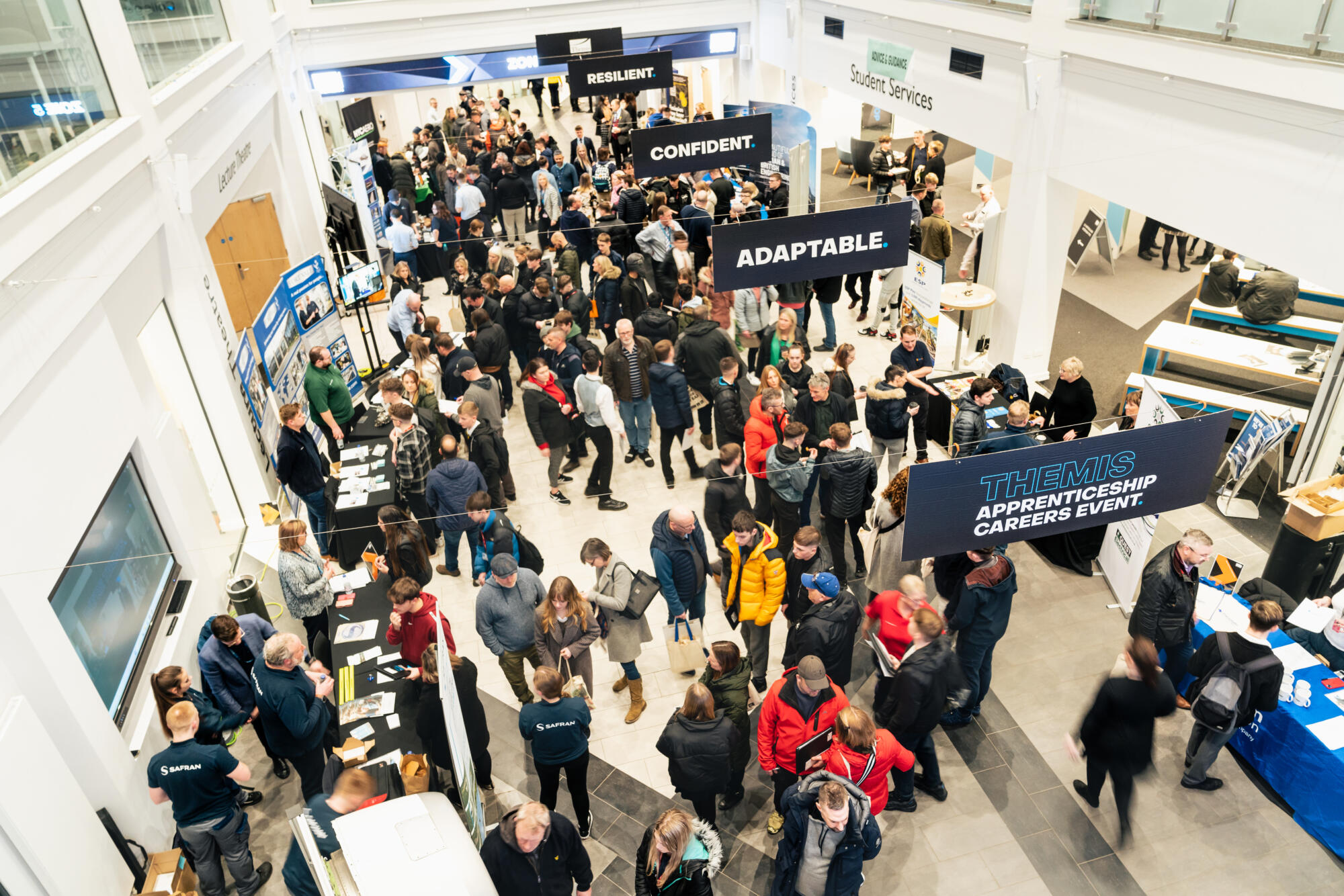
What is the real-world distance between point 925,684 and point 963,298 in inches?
229

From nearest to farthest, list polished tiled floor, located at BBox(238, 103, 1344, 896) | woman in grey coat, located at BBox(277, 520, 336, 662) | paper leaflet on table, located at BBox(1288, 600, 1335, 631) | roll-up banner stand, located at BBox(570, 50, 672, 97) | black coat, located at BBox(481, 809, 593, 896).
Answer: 1. black coat, located at BBox(481, 809, 593, 896)
2. polished tiled floor, located at BBox(238, 103, 1344, 896)
3. paper leaflet on table, located at BBox(1288, 600, 1335, 631)
4. woman in grey coat, located at BBox(277, 520, 336, 662)
5. roll-up banner stand, located at BBox(570, 50, 672, 97)

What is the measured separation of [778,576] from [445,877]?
2.87 m

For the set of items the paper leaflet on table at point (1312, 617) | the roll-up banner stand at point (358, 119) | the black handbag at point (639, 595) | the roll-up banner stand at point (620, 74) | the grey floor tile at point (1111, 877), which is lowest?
the grey floor tile at point (1111, 877)

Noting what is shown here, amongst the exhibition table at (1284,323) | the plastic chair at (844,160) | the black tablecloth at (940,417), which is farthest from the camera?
the plastic chair at (844,160)

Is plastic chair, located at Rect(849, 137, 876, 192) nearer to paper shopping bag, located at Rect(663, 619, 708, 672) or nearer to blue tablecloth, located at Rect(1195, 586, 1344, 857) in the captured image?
paper shopping bag, located at Rect(663, 619, 708, 672)

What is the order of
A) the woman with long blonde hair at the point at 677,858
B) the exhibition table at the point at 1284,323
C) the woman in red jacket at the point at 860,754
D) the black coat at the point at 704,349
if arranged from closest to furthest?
1. the woman with long blonde hair at the point at 677,858
2. the woman in red jacket at the point at 860,754
3. the black coat at the point at 704,349
4. the exhibition table at the point at 1284,323

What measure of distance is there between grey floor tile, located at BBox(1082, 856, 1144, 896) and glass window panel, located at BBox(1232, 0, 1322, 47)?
5.20 meters

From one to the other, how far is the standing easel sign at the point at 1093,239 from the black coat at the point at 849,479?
26.1ft

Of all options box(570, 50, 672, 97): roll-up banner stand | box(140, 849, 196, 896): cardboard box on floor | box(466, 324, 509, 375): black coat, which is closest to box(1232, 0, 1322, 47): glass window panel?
box(466, 324, 509, 375): black coat

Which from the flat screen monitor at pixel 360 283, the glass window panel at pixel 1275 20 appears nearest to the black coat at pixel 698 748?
the glass window panel at pixel 1275 20

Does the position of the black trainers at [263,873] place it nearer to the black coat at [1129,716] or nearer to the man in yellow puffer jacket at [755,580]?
the man in yellow puffer jacket at [755,580]

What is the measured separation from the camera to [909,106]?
11.5 metres

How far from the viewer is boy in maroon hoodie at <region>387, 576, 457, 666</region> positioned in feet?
16.9

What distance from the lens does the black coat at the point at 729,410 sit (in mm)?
7305
